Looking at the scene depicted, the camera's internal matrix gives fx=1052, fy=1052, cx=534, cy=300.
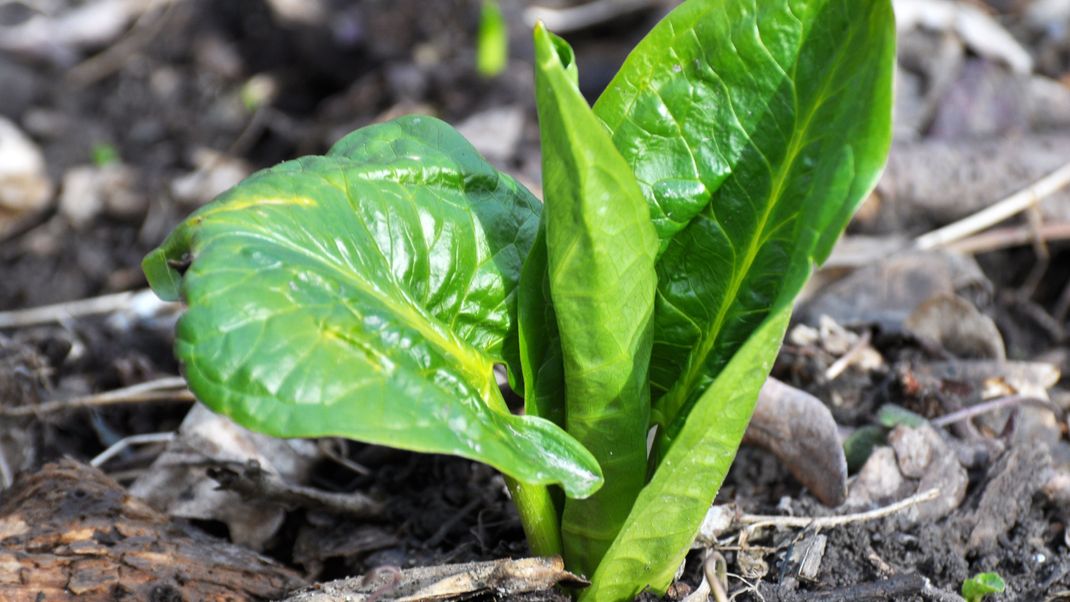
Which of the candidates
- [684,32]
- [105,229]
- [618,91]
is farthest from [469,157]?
[105,229]

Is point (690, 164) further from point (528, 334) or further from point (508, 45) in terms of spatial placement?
point (508, 45)

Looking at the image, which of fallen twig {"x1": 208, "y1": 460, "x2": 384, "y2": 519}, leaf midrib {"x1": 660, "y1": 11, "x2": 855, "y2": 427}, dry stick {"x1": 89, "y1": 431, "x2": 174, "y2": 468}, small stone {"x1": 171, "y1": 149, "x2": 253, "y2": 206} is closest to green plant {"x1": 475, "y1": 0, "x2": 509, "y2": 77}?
small stone {"x1": 171, "y1": 149, "x2": 253, "y2": 206}

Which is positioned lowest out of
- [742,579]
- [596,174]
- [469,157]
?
[742,579]

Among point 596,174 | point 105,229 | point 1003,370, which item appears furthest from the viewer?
point 105,229

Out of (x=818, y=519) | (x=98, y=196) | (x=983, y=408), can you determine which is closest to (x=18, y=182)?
(x=98, y=196)

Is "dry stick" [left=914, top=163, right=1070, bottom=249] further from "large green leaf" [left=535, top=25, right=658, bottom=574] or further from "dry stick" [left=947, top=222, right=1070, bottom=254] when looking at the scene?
"large green leaf" [left=535, top=25, right=658, bottom=574]

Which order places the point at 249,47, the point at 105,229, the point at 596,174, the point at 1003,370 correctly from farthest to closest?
the point at 249,47 < the point at 105,229 < the point at 1003,370 < the point at 596,174

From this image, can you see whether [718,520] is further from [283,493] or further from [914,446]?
[283,493]
